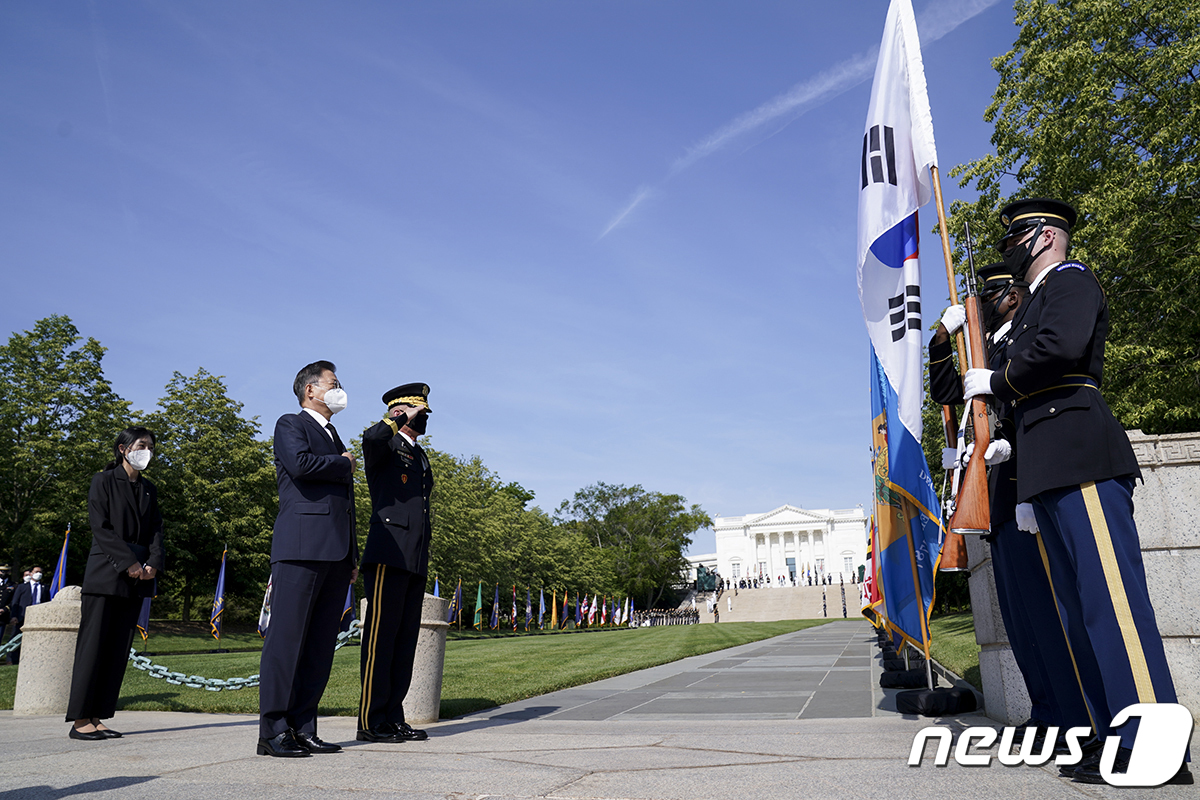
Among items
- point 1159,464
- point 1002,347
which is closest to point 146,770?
point 1002,347

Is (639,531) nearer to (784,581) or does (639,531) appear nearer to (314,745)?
(784,581)

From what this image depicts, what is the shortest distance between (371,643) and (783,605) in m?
69.4

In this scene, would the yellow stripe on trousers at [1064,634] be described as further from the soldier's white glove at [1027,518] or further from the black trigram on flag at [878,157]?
the black trigram on flag at [878,157]

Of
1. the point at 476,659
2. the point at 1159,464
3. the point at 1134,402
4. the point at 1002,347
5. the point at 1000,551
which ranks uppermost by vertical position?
the point at 1134,402

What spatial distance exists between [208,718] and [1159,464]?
23.7 ft

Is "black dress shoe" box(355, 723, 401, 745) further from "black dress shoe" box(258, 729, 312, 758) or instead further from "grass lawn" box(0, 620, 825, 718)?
"grass lawn" box(0, 620, 825, 718)

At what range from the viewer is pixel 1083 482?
310 cm

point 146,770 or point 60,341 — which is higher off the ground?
point 60,341

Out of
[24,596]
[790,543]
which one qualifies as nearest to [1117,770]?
[24,596]

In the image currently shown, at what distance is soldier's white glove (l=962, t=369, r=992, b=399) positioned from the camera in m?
3.51

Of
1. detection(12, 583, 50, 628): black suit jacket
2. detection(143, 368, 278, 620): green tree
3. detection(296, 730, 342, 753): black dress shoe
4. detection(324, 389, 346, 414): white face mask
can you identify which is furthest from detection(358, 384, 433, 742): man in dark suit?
detection(143, 368, 278, 620): green tree

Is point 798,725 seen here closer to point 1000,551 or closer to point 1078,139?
point 1000,551

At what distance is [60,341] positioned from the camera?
3697 cm

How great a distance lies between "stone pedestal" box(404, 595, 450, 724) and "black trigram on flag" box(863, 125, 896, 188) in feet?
14.4
